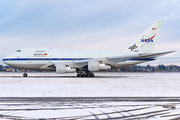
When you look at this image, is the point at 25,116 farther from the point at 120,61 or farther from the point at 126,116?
the point at 120,61

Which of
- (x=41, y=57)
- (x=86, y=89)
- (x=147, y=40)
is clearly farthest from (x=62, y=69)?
(x=147, y=40)

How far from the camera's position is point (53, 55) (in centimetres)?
2773

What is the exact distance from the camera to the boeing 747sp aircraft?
26281 mm

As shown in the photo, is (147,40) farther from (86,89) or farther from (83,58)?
(86,89)

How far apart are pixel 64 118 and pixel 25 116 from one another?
4.46ft

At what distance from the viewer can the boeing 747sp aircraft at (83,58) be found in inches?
1035

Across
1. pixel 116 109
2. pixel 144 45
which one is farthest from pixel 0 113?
pixel 144 45

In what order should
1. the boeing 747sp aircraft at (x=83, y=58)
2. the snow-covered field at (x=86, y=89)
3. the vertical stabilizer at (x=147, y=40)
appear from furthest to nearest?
the vertical stabilizer at (x=147, y=40), the boeing 747sp aircraft at (x=83, y=58), the snow-covered field at (x=86, y=89)

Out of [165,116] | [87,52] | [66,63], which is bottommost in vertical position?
[165,116]

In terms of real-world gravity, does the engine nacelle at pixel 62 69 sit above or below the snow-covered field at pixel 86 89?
above

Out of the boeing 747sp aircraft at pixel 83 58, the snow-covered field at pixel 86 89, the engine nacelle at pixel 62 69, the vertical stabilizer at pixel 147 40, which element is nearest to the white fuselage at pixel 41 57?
the boeing 747sp aircraft at pixel 83 58

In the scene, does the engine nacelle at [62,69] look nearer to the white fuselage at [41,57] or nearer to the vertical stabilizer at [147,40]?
the white fuselage at [41,57]

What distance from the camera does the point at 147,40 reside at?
94.3ft

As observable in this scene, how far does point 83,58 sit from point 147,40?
11549 millimetres
